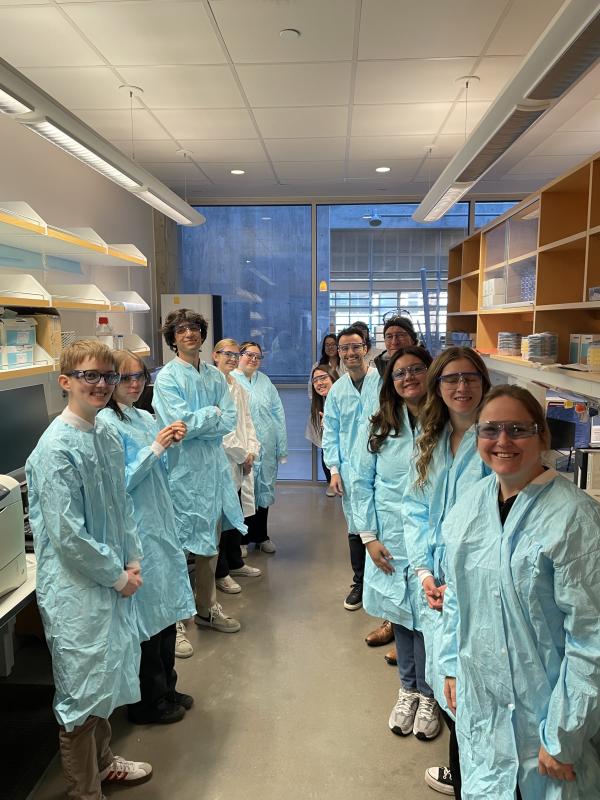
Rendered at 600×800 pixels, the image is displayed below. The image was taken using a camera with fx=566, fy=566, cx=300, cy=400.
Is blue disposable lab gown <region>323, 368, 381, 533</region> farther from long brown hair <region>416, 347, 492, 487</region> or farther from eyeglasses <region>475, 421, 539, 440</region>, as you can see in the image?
eyeglasses <region>475, 421, 539, 440</region>

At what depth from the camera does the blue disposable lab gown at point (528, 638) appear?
1.17 meters

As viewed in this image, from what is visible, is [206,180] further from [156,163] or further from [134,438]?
[134,438]

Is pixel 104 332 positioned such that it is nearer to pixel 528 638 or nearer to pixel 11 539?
pixel 11 539

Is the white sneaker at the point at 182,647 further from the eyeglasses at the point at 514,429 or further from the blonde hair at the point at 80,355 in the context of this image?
the eyeglasses at the point at 514,429

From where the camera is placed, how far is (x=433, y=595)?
181 cm

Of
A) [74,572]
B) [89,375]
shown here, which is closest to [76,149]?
[89,375]

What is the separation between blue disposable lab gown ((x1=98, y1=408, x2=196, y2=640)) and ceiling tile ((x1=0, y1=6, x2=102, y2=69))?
62.0 inches

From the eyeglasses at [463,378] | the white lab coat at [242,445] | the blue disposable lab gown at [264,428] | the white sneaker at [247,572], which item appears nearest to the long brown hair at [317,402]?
the blue disposable lab gown at [264,428]

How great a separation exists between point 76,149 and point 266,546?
280 centimetres

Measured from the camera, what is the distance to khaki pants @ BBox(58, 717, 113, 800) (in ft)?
5.72

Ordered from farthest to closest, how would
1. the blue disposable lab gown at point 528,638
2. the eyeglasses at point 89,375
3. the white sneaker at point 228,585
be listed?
the white sneaker at point 228,585 < the eyeglasses at point 89,375 < the blue disposable lab gown at point 528,638

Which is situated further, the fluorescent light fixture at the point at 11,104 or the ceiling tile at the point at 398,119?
the ceiling tile at the point at 398,119

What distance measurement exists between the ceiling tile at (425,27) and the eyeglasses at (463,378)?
4.78 ft

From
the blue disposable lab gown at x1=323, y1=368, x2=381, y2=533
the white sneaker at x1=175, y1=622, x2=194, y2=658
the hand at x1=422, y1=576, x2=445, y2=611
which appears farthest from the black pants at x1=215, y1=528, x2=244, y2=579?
the hand at x1=422, y1=576, x2=445, y2=611
